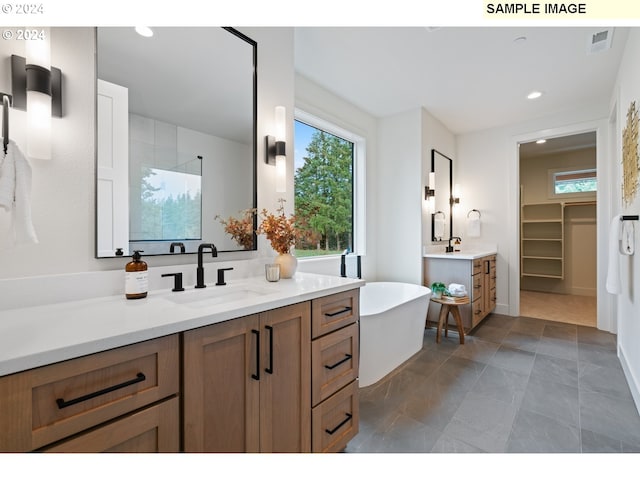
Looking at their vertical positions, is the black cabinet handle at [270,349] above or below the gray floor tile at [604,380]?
above

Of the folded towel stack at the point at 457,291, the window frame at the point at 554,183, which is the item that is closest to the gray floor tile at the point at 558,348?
the folded towel stack at the point at 457,291

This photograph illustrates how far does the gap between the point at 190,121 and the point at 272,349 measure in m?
1.28

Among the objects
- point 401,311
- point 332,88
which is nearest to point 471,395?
point 401,311

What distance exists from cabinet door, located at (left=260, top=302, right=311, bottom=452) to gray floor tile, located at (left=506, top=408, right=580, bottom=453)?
1.19m

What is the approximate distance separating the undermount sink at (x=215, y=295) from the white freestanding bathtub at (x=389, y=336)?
1015 millimetres

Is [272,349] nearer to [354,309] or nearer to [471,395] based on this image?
[354,309]

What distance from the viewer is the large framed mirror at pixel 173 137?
127 centimetres

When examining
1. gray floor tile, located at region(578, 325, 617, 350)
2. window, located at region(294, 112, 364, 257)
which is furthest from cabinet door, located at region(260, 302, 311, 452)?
gray floor tile, located at region(578, 325, 617, 350)

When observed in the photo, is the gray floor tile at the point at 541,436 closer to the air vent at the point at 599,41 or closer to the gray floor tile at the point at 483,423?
the gray floor tile at the point at 483,423

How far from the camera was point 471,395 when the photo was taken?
206 cm

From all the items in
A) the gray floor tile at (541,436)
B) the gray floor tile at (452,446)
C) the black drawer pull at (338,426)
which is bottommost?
the gray floor tile at (452,446)

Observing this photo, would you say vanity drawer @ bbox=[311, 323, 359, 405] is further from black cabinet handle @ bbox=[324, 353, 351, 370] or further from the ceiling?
the ceiling

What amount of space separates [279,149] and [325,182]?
142cm

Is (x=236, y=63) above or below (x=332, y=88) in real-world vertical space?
below
